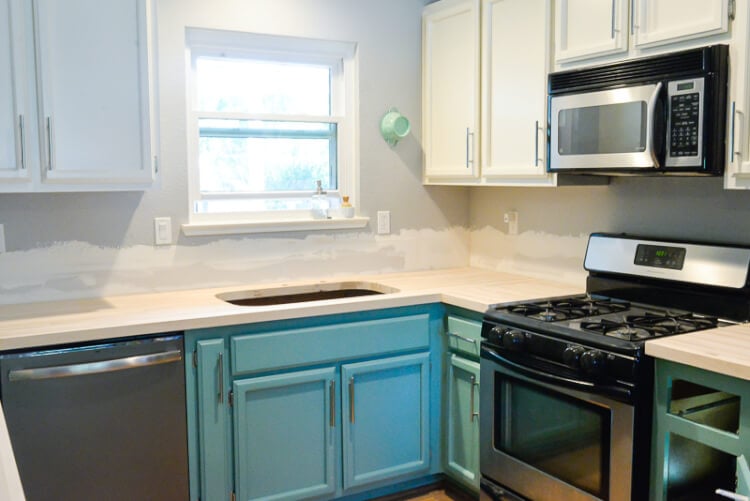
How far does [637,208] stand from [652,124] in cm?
60

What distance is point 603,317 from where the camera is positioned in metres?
2.50

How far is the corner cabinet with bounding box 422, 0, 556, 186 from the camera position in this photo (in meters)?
2.86

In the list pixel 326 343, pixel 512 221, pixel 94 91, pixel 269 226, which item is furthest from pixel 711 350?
pixel 94 91

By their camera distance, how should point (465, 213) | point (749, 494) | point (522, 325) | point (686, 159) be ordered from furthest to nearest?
point (465, 213), point (522, 325), point (686, 159), point (749, 494)

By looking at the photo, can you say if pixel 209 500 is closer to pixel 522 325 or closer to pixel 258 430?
pixel 258 430

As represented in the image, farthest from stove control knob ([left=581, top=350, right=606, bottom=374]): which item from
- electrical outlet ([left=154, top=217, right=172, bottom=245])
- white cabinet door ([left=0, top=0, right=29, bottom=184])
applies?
white cabinet door ([left=0, top=0, right=29, bottom=184])

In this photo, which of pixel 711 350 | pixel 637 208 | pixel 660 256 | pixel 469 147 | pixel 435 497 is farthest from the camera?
pixel 469 147

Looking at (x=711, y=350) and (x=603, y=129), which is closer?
(x=711, y=350)

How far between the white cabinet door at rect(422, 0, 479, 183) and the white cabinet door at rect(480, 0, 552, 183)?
8 cm

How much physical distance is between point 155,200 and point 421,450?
152 centimetres

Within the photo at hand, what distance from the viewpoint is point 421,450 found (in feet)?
9.91

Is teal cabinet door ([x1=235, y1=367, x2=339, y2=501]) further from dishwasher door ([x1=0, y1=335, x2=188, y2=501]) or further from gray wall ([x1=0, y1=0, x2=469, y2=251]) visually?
gray wall ([x1=0, y1=0, x2=469, y2=251])

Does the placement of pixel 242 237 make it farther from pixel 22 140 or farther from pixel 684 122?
pixel 684 122

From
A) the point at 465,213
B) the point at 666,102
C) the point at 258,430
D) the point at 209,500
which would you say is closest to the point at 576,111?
the point at 666,102
